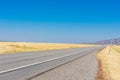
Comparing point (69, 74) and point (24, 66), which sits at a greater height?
point (24, 66)

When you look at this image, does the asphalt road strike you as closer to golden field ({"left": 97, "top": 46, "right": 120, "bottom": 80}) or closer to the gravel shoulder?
the gravel shoulder

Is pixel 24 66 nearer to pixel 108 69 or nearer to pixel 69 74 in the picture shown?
pixel 69 74

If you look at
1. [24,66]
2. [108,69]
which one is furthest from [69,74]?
[108,69]

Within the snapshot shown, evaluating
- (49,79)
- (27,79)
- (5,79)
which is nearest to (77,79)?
(49,79)

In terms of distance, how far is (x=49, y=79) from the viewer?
37.8ft

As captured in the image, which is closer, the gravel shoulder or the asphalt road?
the asphalt road

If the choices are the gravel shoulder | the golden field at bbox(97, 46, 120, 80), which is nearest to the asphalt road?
the gravel shoulder

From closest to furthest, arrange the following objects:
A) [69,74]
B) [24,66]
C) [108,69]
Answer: [69,74], [24,66], [108,69]

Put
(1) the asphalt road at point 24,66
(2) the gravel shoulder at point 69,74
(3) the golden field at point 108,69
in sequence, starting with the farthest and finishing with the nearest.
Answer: (3) the golden field at point 108,69, (2) the gravel shoulder at point 69,74, (1) the asphalt road at point 24,66

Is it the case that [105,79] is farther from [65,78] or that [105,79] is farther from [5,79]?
[5,79]

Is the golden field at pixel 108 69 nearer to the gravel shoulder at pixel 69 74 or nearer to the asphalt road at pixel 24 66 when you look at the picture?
the gravel shoulder at pixel 69 74

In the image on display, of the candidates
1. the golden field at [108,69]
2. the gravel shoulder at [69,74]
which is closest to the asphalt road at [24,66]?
the gravel shoulder at [69,74]

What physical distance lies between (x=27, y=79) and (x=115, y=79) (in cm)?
500

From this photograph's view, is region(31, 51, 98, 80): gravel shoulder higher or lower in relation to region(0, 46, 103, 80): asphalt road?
lower
